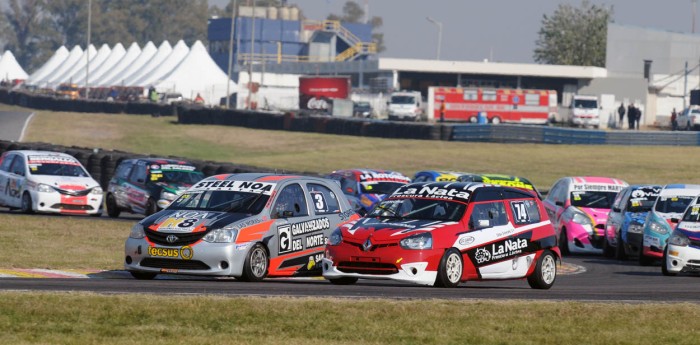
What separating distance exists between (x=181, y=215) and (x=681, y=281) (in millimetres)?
6893

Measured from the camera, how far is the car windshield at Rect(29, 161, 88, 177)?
2839cm

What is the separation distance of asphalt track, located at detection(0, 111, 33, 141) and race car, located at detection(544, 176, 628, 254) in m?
35.4

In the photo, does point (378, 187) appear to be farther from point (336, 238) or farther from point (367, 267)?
point (367, 267)

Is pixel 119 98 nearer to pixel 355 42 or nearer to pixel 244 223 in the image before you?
pixel 355 42

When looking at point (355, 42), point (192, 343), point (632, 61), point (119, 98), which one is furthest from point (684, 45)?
point (192, 343)

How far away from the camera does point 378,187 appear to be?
27469 mm

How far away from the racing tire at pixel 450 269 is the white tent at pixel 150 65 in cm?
9979

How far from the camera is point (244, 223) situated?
15359mm

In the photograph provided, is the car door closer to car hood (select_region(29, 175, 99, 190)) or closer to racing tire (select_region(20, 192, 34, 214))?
racing tire (select_region(20, 192, 34, 214))

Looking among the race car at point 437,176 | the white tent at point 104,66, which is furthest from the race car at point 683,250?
the white tent at point 104,66

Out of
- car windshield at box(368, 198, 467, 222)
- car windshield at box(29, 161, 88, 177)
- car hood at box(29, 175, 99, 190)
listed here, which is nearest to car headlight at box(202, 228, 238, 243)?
car windshield at box(368, 198, 467, 222)

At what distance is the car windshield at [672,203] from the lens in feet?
A: 73.5

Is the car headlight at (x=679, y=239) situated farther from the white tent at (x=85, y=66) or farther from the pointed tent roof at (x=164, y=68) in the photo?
the white tent at (x=85, y=66)

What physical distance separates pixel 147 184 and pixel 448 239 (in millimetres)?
14213
